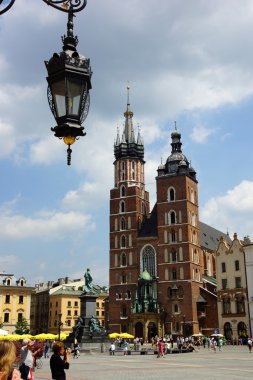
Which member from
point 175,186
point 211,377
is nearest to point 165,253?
point 175,186

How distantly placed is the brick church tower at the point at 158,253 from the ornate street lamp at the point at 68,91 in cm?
6025

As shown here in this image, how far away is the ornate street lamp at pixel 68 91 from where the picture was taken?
5137mm

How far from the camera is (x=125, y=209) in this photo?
242 ft

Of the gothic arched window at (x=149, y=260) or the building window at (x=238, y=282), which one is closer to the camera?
the building window at (x=238, y=282)

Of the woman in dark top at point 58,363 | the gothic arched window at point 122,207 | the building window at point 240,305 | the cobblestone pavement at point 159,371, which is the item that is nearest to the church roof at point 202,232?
the gothic arched window at point 122,207

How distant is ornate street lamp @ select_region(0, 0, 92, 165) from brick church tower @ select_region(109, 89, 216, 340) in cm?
6025

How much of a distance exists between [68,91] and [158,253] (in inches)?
2542

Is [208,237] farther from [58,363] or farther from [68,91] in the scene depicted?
[68,91]

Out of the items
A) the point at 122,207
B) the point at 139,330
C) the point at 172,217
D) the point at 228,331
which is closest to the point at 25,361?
the point at 228,331

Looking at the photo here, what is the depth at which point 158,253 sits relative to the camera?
68688 mm

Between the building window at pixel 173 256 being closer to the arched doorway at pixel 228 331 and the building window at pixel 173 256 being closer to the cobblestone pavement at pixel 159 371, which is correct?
the arched doorway at pixel 228 331

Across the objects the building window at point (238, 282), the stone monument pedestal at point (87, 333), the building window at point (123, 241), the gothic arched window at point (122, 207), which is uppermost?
the gothic arched window at point (122, 207)

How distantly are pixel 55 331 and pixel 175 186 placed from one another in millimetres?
35330

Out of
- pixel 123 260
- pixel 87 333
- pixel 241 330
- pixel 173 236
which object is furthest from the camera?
pixel 123 260
